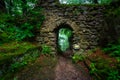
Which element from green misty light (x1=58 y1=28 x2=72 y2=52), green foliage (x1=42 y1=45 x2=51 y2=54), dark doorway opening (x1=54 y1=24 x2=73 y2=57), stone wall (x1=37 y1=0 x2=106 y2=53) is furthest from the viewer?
green misty light (x1=58 y1=28 x2=72 y2=52)

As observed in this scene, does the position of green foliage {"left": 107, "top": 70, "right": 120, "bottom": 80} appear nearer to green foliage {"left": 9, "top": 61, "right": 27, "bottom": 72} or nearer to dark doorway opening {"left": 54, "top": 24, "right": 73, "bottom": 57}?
green foliage {"left": 9, "top": 61, "right": 27, "bottom": 72}

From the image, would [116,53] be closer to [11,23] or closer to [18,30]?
[18,30]

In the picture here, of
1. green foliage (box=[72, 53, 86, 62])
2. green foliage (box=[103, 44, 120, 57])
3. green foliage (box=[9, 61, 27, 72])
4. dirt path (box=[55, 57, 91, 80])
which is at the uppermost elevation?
green foliage (box=[103, 44, 120, 57])

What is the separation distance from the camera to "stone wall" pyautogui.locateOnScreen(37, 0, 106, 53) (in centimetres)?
864

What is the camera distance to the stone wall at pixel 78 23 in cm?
864

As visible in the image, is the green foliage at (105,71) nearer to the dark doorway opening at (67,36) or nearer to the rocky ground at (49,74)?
the rocky ground at (49,74)

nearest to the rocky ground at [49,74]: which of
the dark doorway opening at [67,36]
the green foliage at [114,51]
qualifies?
the green foliage at [114,51]

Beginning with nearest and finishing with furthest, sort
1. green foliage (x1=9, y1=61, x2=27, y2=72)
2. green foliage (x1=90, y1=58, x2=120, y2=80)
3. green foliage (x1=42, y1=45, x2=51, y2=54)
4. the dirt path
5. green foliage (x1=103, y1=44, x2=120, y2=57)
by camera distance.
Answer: green foliage (x1=9, y1=61, x2=27, y2=72)
green foliage (x1=90, y1=58, x2=120, y2=80)
the dirt path
green foliage (x1=103, y1=44, x2=120, y2=57)
green foliage (x1=42, y1=45, x2=51, y2=54)

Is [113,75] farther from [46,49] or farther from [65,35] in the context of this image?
[65,35]

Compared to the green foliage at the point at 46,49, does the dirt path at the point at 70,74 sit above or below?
below

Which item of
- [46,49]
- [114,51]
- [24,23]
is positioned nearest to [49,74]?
[46,49]

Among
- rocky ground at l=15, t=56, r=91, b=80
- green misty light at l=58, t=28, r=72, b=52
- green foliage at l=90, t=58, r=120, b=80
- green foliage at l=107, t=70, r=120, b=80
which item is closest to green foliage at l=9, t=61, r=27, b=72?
rocky ground at l=15, t=56, r=91, b=80

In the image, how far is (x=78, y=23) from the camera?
870 centimetres

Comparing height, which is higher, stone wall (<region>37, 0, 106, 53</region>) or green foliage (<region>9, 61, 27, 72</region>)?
stone wall (<region>37, 0, 106, 53</region>)
